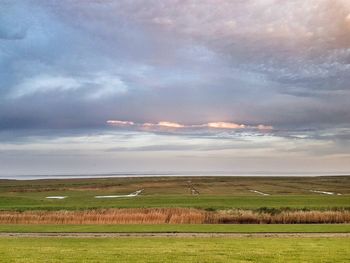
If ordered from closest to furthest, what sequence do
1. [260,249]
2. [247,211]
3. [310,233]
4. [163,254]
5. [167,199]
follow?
1. [163,254]
2. [260,249]
3. [310,233]
4. [247,211]
5. [167,199]

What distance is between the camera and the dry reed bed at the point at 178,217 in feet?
127

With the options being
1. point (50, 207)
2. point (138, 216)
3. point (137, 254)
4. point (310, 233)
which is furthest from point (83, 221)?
point (137, 254)

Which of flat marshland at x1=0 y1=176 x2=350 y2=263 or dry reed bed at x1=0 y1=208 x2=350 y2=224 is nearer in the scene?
flat marshland at x1=0 y1=176 x2=350 y2=263

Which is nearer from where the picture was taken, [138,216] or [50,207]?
[138,216]

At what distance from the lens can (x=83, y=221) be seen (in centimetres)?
3859

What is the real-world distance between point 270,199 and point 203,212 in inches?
650

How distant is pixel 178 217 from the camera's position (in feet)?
128

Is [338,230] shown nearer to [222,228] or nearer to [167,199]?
[222,228]

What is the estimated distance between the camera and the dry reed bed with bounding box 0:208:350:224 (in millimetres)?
38781

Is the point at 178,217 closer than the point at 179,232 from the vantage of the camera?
No

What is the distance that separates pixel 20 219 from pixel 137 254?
26038 millimetres

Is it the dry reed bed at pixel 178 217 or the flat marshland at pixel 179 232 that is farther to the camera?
the dry reed bed at pixel 178 217

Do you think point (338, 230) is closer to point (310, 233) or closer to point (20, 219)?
point (310, 233)

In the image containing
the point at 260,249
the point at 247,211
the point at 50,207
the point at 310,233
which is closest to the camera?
the point at 260,249
